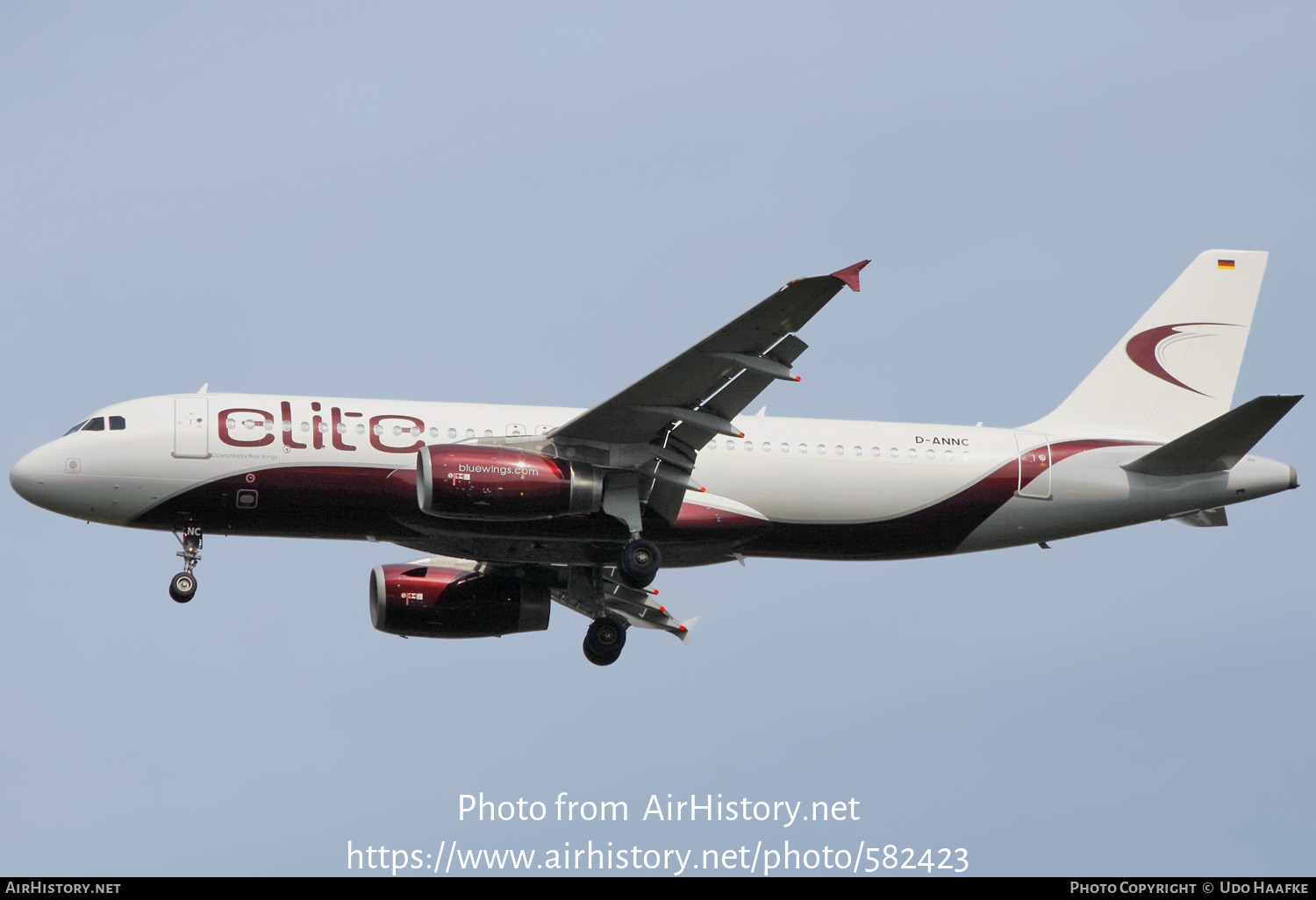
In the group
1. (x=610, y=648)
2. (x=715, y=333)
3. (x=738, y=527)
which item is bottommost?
(x=610, y=648)

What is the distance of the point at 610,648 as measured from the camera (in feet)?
123

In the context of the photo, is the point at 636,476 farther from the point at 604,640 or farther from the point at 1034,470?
the point at 1034,470

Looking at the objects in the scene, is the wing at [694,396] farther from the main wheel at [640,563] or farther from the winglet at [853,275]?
the main wheel at [640,563]

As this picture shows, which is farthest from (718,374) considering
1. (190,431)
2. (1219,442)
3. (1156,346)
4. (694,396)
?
(1156,346)

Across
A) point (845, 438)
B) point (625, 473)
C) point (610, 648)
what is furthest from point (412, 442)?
point (845, 438)

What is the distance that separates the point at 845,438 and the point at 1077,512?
5514 mm

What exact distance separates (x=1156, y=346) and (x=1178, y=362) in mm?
642

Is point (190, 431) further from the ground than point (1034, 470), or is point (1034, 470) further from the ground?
point (190, 431)

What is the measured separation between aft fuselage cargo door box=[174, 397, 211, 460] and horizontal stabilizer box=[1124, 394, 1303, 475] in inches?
783

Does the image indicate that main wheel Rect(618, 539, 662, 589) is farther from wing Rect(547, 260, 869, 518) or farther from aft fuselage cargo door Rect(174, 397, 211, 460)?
aft fuselage cargo door Rect(174, 397, 211, 460)

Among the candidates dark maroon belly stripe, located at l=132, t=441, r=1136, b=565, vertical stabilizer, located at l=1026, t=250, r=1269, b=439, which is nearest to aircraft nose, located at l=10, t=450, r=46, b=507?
dark maroon belly stripe, located at l=132, t=441, r=1136, b=565

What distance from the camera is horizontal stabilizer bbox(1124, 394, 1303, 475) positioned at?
34.1 m

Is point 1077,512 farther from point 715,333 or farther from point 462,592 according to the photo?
point 462,592

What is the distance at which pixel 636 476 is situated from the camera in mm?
33812
